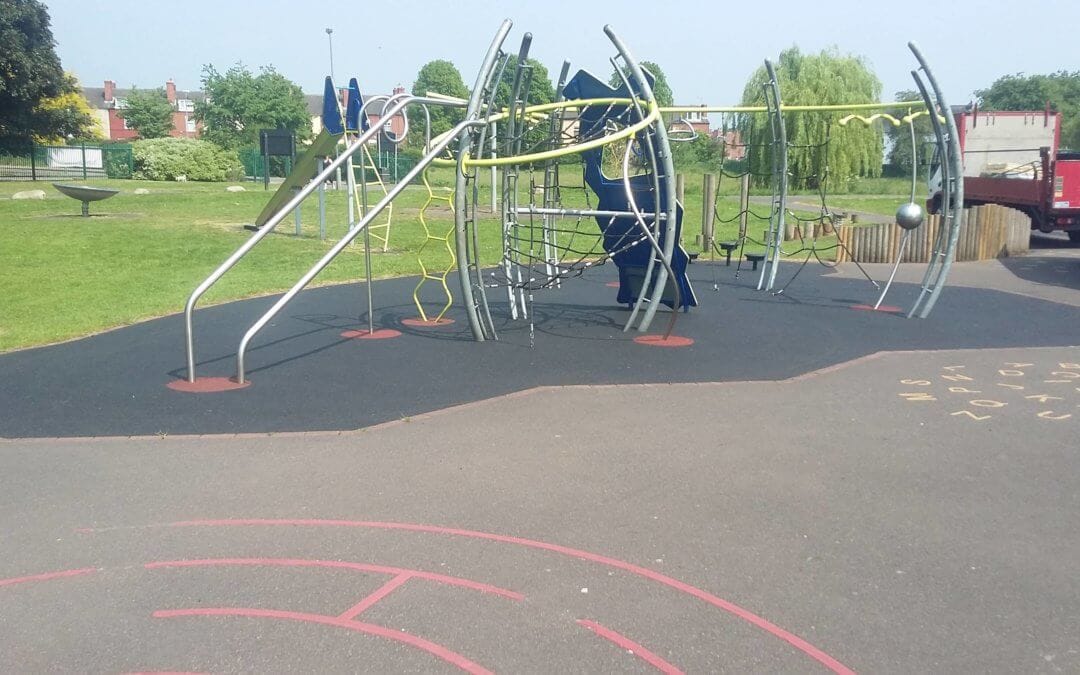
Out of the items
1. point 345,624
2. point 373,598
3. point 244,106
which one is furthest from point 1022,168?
point 244,106

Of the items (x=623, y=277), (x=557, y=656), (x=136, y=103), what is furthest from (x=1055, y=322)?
(x=136, y=103)

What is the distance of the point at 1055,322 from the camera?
34.1 feet

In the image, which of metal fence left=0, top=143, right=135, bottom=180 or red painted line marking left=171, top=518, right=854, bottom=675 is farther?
metal fence left=0, top=143, right=135, bottom=180

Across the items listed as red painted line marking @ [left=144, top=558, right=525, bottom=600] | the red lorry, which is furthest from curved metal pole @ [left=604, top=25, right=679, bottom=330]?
the red lorry

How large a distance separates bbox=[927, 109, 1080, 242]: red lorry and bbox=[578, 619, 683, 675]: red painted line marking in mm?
16460

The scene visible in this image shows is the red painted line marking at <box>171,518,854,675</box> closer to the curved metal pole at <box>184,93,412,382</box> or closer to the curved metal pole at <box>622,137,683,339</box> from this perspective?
the curved metal pole at <box>184,93,412,382</box>

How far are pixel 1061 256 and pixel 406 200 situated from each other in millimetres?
17241

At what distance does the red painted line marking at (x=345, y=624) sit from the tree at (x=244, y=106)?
6475 cm

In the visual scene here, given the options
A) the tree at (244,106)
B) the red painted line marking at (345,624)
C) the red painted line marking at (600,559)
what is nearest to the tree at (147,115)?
the tree at (244,106)

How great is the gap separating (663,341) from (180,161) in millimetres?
38258

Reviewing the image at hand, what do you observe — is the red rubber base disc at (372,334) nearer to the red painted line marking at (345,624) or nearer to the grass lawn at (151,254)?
the grass lawn at (151,254)

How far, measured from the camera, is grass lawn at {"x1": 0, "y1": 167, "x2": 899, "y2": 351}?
10797mm

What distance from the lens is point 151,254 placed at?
15.7m

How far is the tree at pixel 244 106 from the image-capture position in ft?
215
